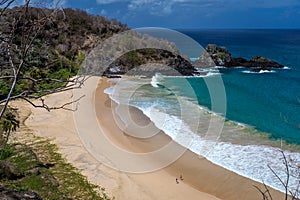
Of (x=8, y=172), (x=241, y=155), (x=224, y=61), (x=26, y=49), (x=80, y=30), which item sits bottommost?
(x=241, y=155)

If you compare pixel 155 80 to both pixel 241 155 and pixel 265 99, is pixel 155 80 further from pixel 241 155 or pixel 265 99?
pixel 241 155

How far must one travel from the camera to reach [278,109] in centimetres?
2130

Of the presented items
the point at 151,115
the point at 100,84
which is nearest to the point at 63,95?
the point at 100,84

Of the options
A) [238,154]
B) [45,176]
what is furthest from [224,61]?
[45,176]

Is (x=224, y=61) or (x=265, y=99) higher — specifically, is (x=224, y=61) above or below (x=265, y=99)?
above

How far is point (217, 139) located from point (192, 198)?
5.97 m

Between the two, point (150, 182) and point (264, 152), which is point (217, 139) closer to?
point (264, 152)

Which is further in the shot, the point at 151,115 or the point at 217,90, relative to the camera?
the point at 217,90

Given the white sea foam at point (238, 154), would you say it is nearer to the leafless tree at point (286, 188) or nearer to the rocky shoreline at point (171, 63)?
the leafless tree at point (286, 188)

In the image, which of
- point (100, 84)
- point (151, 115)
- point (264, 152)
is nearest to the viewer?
point (264, 152)

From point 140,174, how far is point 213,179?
2501 millimetres

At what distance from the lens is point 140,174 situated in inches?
422

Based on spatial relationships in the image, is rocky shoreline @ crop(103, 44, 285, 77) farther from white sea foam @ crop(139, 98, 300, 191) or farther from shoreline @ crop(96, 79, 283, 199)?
shoreline @ crop(96, 79, 283, 199)

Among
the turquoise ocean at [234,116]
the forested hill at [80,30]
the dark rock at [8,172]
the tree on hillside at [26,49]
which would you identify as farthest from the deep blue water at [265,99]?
the forested hill at [80,30]
